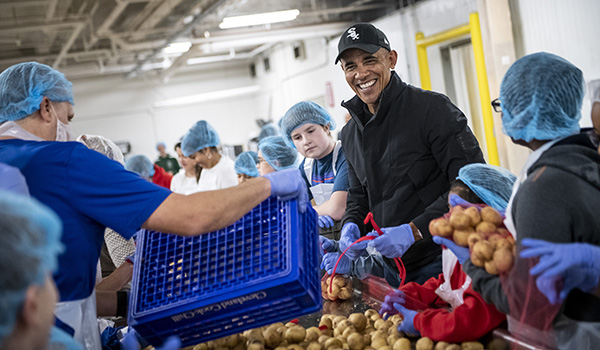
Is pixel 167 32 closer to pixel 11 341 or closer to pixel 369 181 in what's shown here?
pixel 369 181

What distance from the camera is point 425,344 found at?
155cm

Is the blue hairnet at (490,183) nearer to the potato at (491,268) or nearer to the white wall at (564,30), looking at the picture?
the potato at (491,268)

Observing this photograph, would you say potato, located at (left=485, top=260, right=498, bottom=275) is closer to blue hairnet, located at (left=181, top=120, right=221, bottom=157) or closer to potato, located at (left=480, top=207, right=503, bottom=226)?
potato, located at (left=480, top=207, right=503, bottom=226)

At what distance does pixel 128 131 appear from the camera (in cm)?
1430

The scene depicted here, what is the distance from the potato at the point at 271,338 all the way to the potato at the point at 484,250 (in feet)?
2.47

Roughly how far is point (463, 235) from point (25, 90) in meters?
1.32

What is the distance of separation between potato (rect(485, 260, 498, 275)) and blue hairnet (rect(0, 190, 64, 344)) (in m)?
0.95

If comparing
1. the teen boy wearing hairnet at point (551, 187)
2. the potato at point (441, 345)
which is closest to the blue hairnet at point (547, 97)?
the teen boy wearing hairnet at point (551, 187)

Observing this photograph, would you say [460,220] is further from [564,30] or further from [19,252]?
[564,30]

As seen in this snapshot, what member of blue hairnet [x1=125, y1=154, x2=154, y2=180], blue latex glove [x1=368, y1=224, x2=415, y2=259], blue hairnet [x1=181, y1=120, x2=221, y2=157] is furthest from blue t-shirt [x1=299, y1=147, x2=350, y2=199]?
blue hairnet [x1=125, y1=154, x2=154, y2=180]

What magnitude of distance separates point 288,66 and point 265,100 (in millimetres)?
1986

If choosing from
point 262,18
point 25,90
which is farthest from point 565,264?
point 262,18

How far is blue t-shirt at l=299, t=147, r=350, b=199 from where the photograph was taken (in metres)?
2.98

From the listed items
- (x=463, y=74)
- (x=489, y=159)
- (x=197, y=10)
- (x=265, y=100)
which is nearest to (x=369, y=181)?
(x=489, y=159)
